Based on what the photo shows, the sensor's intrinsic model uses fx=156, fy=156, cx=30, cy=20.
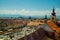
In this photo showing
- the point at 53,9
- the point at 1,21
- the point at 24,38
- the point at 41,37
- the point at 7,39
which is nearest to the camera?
the point at 24,38

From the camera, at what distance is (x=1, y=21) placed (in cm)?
1043

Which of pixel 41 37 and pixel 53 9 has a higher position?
pixel 53 9

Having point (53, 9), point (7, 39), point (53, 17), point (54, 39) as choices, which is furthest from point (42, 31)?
point (53, 17)

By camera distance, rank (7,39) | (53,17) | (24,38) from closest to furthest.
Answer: (24,38), (7,39), (53,17)

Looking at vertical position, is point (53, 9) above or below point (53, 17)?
above

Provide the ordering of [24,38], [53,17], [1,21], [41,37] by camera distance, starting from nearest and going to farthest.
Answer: [24,38] < [41,37] < [53,17] < [1,21]

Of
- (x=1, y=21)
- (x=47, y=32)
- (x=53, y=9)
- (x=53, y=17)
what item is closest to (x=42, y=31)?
(x=47, y=32)

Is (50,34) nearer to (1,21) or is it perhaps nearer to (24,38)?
(24,38)

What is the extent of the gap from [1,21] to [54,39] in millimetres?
6836

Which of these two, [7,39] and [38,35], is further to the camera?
[7,39]

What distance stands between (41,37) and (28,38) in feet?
1.23

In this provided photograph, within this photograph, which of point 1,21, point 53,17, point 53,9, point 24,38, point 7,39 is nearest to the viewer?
point 24,38

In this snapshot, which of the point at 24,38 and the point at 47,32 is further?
the point at 47,32

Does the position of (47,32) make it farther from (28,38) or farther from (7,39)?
(7,39)
